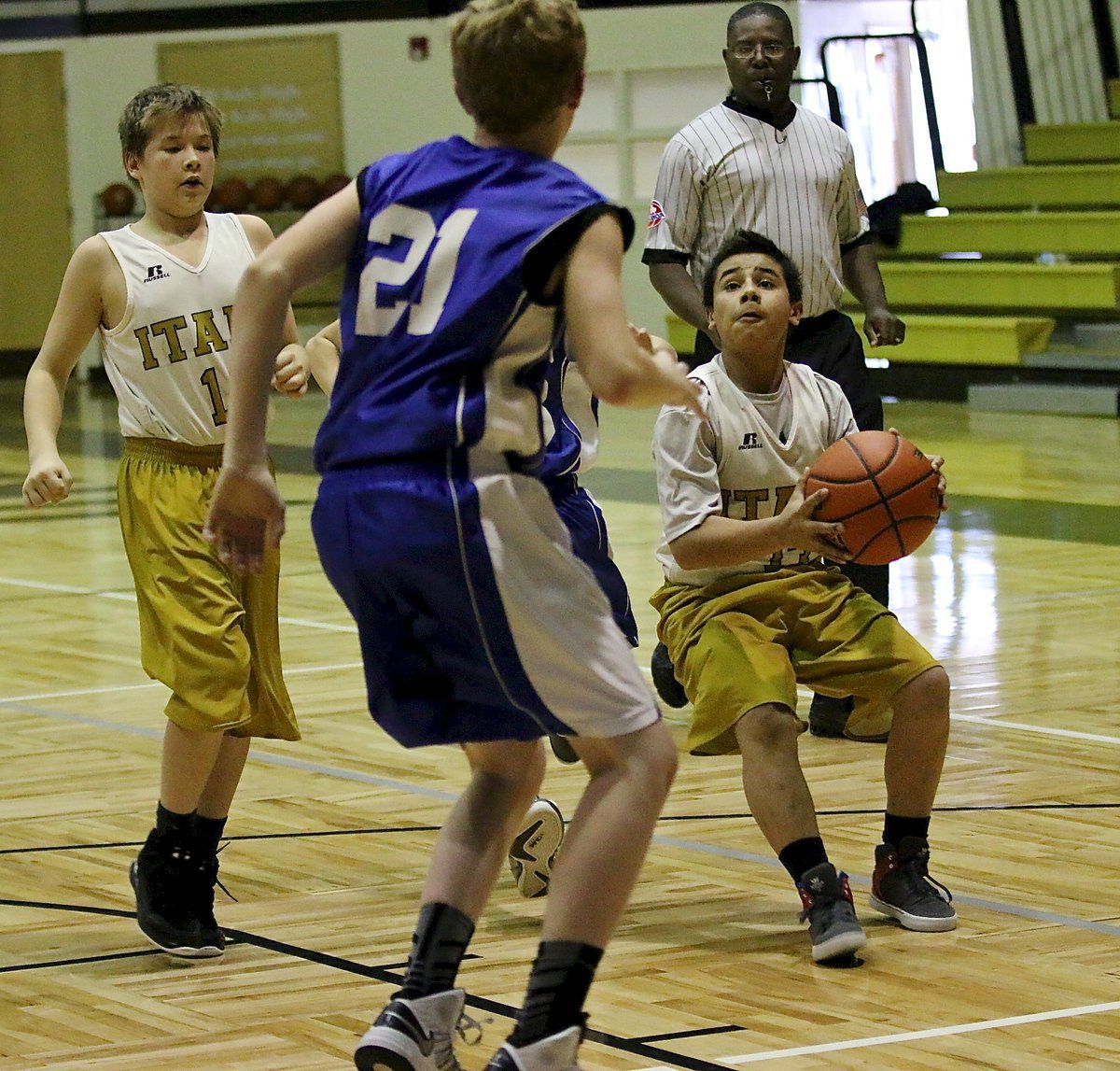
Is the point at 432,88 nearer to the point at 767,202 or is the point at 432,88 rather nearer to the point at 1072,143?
the point at 1072,143

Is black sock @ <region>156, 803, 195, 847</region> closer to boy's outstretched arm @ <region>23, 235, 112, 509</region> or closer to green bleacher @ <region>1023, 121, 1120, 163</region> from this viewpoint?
boy's outstretched arm @ <region>23, 235, 112, 509</region>

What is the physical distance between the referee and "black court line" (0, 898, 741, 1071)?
2043 millimetres

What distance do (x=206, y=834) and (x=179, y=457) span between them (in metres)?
0.66

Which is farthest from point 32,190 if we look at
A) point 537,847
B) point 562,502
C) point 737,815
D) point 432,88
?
point 562,502

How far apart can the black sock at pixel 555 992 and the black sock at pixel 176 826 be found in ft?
4.05

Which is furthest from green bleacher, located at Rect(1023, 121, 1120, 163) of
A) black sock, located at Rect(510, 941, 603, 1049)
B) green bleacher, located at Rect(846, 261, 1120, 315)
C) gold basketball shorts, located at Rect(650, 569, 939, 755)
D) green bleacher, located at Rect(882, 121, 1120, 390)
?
black sock, located at Rect(510, 941, 603, 1049)

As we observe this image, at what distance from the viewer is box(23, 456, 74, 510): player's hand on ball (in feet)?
11.5

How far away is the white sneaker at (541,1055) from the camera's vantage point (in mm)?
2617

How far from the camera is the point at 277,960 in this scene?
142 inches

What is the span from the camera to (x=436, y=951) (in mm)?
2775

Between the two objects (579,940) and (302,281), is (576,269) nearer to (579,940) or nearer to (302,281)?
(302,281)

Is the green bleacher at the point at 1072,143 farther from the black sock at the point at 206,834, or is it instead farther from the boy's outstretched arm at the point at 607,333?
the boy's outstretched arm at the point at 607,333

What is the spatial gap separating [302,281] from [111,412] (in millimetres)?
14063

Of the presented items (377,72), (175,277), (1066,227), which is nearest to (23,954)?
(175,277)
